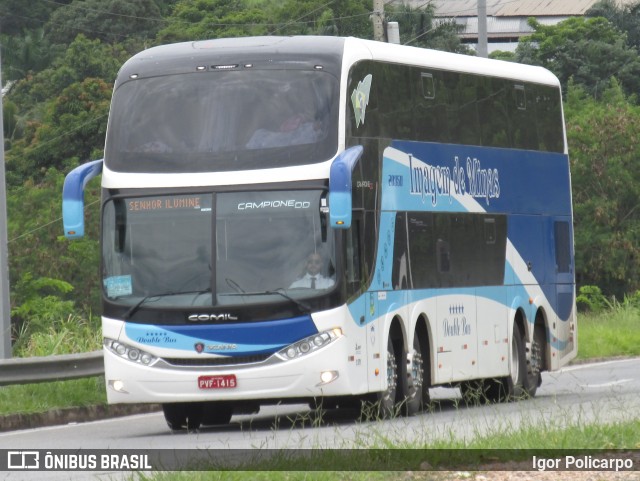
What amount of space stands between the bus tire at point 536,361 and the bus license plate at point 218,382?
6.46m

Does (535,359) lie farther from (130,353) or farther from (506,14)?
(506,14)

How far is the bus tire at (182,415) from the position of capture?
58.4ft

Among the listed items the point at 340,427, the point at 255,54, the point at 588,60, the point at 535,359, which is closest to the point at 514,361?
the point at 535,359

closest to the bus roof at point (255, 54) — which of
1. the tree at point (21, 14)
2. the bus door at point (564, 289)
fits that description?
the bus door at point (564, 289)

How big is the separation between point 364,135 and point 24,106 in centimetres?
6800

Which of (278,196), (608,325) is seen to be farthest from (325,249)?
(608,325)

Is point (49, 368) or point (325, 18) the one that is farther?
point (325, 18)

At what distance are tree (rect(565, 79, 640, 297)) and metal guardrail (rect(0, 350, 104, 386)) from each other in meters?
37.7

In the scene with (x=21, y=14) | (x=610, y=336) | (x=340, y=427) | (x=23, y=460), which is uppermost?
(x=21, y=14)

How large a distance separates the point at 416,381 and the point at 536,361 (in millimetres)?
4377

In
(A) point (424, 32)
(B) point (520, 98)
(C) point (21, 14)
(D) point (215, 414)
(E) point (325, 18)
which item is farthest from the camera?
(C) point (21, 14)

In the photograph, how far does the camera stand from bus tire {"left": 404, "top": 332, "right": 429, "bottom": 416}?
1816cm

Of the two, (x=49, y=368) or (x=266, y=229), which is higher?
(x=266, y=229)

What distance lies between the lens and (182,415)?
58.7 ft
